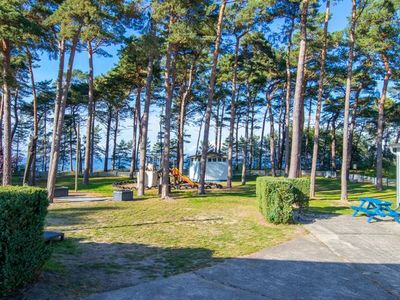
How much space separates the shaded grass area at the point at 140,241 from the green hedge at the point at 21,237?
12.1 inches

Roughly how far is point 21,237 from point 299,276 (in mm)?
3570

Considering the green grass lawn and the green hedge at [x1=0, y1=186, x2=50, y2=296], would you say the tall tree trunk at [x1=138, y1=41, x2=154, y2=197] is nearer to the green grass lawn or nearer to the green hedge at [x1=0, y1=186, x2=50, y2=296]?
the green grass lawn

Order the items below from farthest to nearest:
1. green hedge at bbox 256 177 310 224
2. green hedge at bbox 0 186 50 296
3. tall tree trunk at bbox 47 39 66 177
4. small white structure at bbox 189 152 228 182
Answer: small white structure at bbox 189 152 228 182 < tall tree trunk at bbox 47 39 66 177 < green hedge at bbox 256 177 310 224 < green hedge at bbox 0 186 50 296

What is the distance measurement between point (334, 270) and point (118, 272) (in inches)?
125

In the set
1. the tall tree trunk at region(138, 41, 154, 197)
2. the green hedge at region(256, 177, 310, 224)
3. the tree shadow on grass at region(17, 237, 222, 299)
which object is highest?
the tall tree trunk at region(138, 41, 154, 197)

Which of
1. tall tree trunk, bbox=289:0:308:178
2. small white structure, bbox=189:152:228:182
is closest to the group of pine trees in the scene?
tall tree trunk, bbox=289:0:308:178

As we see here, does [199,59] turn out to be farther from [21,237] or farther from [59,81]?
[21,237]

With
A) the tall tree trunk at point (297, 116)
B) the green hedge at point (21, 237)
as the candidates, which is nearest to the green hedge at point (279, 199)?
the tall tree trunk at point (297, 116)

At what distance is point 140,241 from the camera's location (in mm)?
6945

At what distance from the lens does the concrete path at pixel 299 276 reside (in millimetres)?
4020

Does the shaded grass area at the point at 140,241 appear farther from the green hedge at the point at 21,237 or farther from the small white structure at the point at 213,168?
the small white structure at the point at 213,168

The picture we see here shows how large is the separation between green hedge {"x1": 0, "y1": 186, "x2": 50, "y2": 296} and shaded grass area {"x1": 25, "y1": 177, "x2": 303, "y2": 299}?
0.31 m

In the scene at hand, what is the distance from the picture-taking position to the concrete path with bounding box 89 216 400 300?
4.02 metres

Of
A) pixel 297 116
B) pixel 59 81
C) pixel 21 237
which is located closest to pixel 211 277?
pixel 21 237
